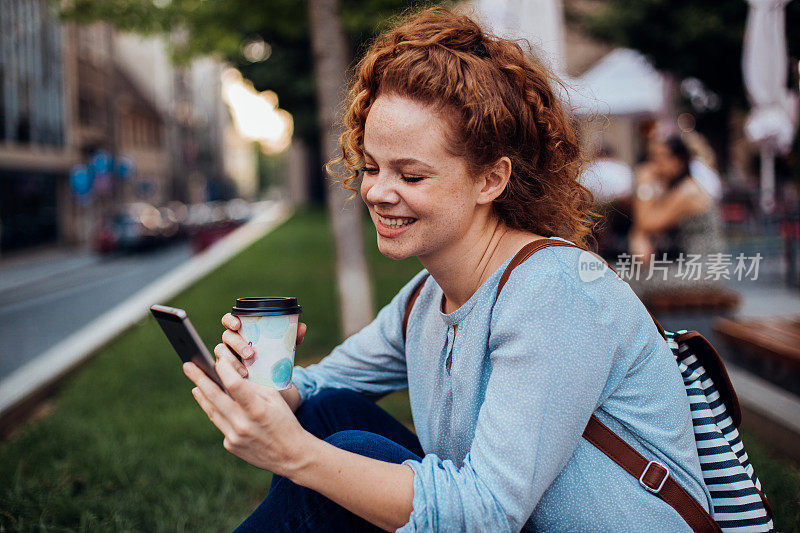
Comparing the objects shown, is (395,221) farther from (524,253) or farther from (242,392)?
(242,392)

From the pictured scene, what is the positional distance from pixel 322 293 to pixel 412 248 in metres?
6.81

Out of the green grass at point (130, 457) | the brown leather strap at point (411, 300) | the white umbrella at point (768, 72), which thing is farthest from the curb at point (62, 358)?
the white umbrella at point (768, 72)

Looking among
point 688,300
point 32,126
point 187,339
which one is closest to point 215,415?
point 187,339

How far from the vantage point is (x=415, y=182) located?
1467mm

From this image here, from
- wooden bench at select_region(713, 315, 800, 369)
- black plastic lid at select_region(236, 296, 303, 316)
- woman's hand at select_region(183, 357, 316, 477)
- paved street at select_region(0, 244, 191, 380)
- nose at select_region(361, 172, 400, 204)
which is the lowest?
paved street at select_region(0, 244, 191, 380)

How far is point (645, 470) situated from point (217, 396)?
85 cm

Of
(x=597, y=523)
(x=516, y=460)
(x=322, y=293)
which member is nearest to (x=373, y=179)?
(x=516, y=460)

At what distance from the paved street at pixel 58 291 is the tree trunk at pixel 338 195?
3307 mm

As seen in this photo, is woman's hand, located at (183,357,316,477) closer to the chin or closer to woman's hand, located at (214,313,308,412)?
woman's hand, located at (214,313,308,412)

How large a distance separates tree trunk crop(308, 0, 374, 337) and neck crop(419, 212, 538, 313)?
2903mm

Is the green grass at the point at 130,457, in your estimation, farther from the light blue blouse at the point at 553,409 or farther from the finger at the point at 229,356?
the light blue blouse at the point at 553,409

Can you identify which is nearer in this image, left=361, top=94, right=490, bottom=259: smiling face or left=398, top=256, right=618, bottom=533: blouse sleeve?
left=398, top=256, right=618, bottom=533: blouse sleeve

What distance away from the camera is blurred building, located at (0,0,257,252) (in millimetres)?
20609

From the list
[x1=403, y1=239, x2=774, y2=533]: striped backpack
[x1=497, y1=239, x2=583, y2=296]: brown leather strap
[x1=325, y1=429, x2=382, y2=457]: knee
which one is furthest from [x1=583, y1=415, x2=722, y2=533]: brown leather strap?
[x1=325, y1=429, x2=382, y2=457]: knee
